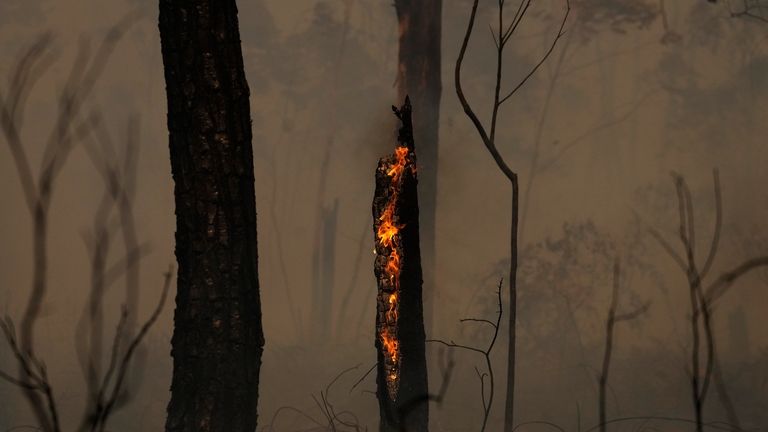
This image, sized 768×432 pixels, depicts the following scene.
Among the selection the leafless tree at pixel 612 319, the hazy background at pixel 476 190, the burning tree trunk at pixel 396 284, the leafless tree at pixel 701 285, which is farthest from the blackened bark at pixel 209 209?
the leafless tree at pixel 701 285

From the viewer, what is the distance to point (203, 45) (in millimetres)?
1955

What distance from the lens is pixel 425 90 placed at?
109 inches

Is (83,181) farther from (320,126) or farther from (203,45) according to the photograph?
(203,45)

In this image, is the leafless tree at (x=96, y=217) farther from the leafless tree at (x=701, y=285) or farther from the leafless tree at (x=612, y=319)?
the leafless tree at (x=701, y=285)

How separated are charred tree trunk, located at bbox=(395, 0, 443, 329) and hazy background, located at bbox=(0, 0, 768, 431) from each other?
33mm

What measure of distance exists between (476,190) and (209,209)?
1.07 meters

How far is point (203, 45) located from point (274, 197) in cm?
87

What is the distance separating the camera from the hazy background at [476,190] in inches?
108

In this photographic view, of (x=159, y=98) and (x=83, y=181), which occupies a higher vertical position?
(x=159, y=98)

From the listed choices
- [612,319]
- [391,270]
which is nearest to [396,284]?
[391,270]

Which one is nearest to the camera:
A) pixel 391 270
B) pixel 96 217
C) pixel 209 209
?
pixel 209 209

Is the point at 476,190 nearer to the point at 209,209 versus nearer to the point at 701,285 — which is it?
the point at 701,285

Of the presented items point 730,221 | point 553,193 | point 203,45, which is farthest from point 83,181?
point 730,221

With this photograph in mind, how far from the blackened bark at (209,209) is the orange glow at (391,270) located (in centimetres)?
44
